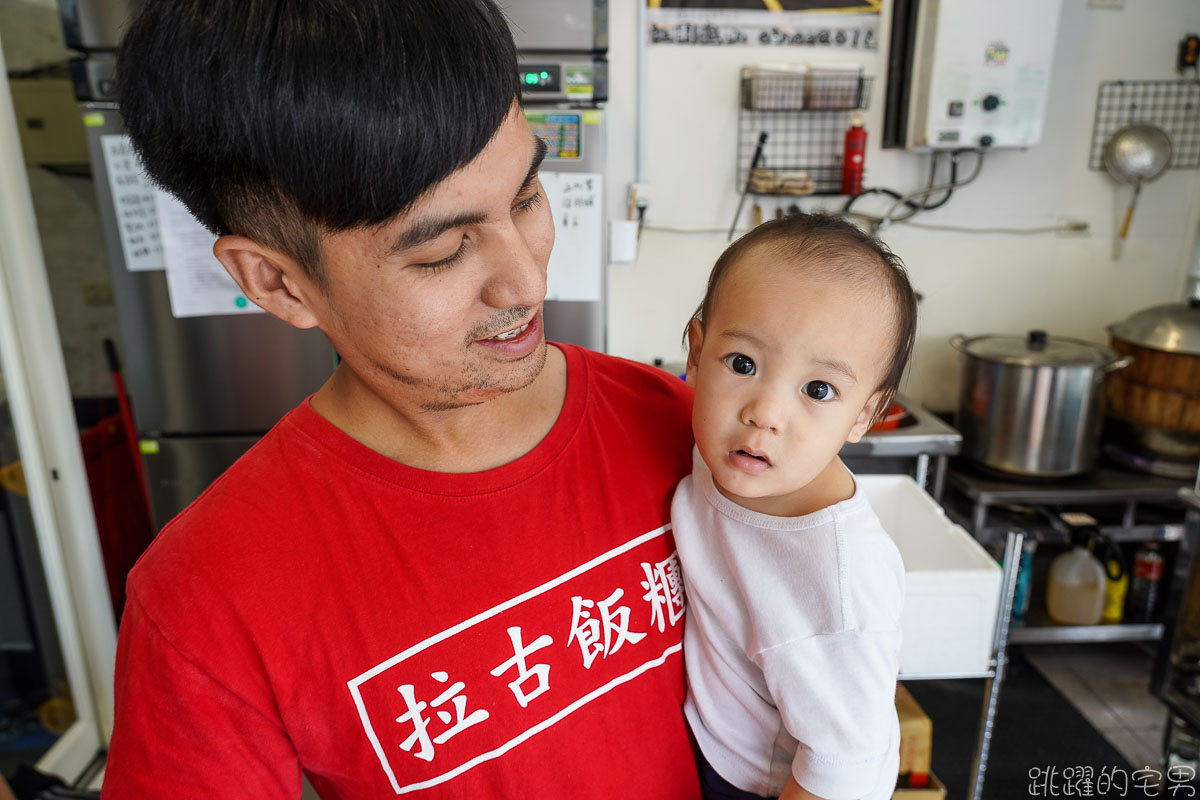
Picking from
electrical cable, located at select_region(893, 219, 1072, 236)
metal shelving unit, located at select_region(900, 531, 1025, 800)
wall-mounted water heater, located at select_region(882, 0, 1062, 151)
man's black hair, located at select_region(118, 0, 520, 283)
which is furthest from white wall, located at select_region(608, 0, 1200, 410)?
man's black hair, located at select_region(118, 0, 520, 283)

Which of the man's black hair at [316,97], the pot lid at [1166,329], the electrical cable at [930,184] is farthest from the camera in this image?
the electrical cable at [930,184]

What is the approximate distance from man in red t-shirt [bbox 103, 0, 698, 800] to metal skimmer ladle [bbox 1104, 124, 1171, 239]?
9.69 feet

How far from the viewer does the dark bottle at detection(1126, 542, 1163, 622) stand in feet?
9.12

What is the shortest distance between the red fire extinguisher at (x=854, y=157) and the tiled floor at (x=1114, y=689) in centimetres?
185

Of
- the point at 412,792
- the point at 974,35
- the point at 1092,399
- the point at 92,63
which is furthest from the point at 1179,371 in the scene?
the point at 92,63

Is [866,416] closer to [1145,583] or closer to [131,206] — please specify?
[131,206]

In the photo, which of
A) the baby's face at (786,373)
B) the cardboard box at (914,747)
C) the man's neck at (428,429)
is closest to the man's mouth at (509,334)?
the man's neck at (428,429)

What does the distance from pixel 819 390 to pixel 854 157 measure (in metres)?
2.24

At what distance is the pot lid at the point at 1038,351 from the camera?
2539 millimetres

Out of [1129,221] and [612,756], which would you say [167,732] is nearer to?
[612,756]

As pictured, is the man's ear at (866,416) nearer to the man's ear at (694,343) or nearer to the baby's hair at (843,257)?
the baby's hair at (843,257)

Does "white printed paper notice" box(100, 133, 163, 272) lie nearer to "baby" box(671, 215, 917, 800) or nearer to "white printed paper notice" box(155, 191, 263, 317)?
"white printed paper notice" box(155, 191, 263, 317)

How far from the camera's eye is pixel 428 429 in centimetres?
82

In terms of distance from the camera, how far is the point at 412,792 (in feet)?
2.42
